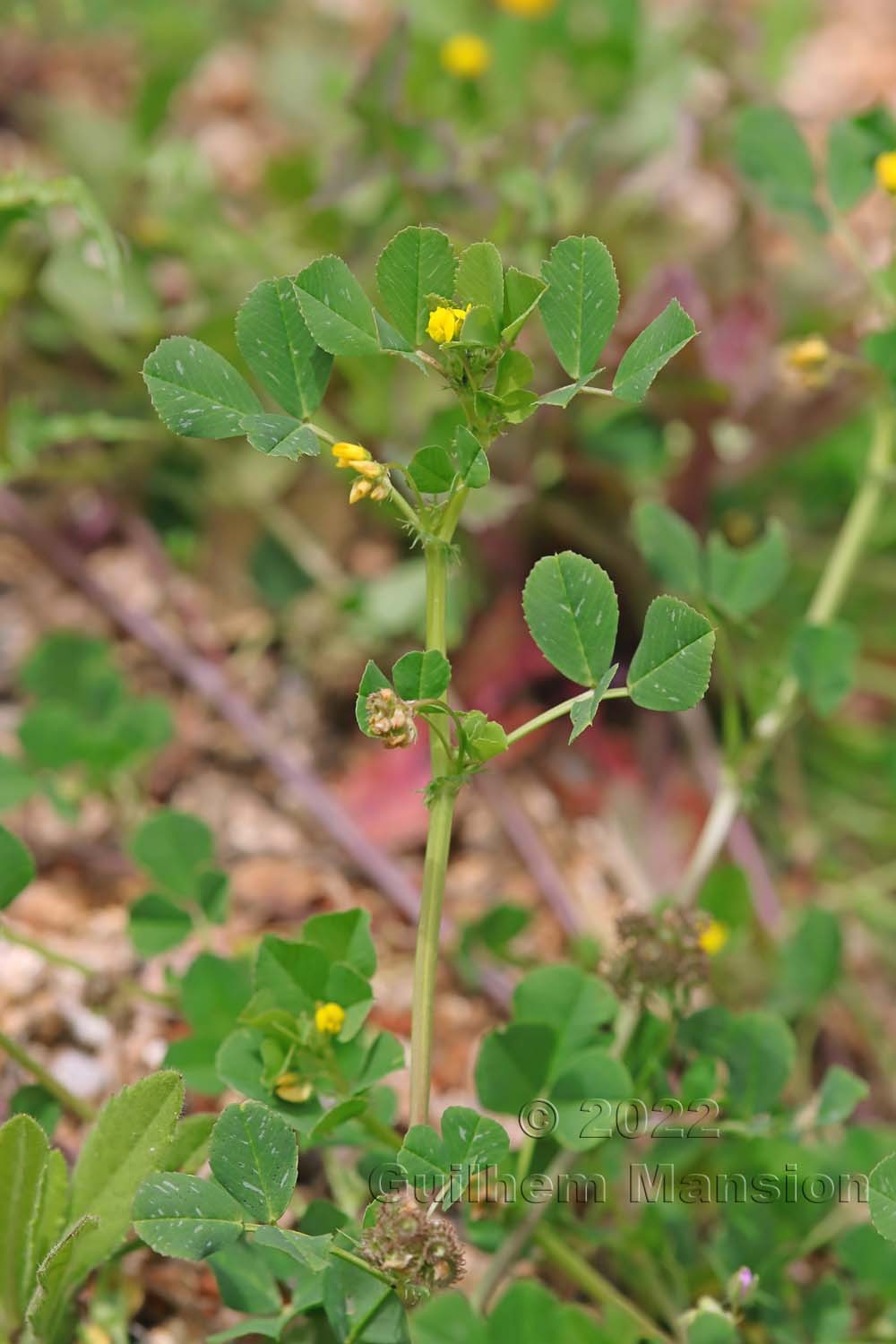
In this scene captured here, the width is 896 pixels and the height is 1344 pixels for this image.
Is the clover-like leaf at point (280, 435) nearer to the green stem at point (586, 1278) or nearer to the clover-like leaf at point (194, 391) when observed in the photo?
the clover-like leaf at point (194, 391)

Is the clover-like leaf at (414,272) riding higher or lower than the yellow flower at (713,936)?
higher

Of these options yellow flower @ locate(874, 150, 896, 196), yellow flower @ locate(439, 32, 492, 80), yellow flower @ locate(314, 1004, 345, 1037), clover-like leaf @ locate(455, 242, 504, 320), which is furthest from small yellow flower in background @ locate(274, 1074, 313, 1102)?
yellow flower @ locate(439, 32, 492, 80)

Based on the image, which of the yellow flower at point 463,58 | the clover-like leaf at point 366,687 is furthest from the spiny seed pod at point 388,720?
the yellow flower at point 463,58

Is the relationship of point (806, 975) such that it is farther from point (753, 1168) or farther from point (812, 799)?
point (812, 799)

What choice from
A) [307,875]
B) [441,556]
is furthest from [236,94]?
[441,556]

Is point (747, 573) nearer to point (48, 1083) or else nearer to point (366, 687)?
point (366, 687)

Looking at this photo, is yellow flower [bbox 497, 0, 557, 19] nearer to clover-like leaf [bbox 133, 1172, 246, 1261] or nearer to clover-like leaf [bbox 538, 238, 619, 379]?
clover-like leaf [bbox 538, 238, 619, 379]

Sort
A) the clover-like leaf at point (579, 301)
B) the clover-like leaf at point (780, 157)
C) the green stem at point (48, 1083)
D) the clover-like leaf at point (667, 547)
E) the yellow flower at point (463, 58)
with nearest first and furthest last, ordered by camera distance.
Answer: the clover-like leaf at point (579, 301) → the green stem at point (48, 1083) → the clover-like leaf at point (667, 547) → the clover-like leaf at point (780, 157) → the yellow flower at point (463, 58)

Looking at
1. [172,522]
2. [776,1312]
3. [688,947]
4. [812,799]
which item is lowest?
[812,799]
